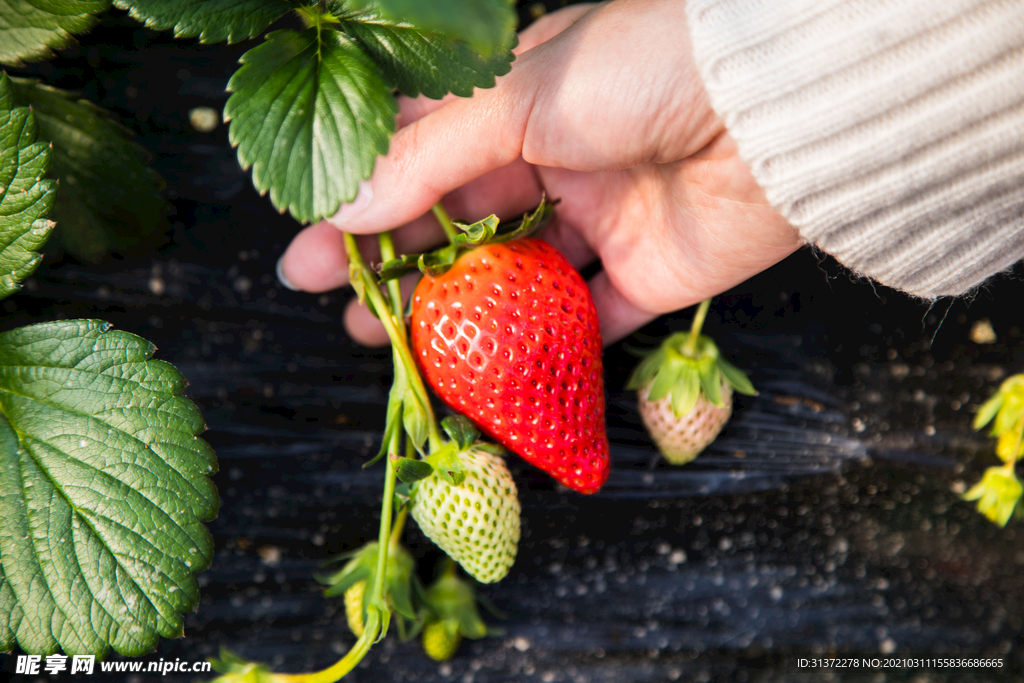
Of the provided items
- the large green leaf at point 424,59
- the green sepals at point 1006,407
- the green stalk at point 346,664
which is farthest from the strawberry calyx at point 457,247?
the green sepals at point 1006,407

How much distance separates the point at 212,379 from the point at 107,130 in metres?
0.32

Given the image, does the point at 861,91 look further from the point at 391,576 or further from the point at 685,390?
the point at 391,576

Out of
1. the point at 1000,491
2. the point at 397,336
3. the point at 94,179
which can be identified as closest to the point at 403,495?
the point at 397,336

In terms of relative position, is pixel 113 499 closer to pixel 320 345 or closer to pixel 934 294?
pixel 320 345

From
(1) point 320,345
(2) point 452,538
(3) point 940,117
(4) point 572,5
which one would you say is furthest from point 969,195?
(1) point 320,345

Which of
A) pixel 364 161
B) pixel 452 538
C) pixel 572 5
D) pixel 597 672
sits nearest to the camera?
pixel 364 161

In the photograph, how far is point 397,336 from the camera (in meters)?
0.57

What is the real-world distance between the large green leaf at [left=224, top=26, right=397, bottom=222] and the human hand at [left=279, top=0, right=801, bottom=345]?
0.07 m

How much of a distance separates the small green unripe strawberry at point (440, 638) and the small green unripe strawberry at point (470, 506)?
259 mm

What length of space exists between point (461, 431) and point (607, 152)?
0.31 metres

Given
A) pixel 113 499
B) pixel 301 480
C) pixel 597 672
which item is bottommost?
pixel 597 672

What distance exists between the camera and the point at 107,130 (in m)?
0.67

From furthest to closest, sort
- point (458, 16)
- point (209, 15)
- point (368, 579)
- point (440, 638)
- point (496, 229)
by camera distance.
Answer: point (440, 638) → point (368, 579) → point (496, 229) → point (209, 15) → point (458, 16)

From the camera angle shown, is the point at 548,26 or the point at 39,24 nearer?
the point at 39,24
